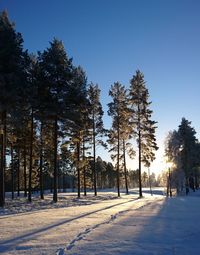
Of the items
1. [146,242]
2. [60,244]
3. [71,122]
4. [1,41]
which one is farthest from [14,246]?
[71,122]

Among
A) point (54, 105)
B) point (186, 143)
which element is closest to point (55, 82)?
point (54, 105)

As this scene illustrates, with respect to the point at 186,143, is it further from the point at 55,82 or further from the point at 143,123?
the point at 55,82

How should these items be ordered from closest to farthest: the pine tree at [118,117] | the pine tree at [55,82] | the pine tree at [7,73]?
the pine tree at [7,73] < the pine tree at [55,82] < the pine tree at [118,117]

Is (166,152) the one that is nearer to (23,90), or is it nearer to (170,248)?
(23,90)

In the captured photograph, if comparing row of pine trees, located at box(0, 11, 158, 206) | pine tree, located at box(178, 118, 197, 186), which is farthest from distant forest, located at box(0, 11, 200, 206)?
pine tree, located at box(178, 118, 197, 186)

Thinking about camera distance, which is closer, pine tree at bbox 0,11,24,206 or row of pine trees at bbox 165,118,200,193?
pine tree at bbox 0,11,24,206

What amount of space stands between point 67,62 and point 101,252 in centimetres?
2339

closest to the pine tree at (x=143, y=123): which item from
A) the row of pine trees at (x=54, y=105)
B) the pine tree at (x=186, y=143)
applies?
the row of pine trees at (x=54, y=105)

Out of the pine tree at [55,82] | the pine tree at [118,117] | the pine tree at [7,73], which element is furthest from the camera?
the pine tree at [118,117]

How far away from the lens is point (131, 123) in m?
39.0

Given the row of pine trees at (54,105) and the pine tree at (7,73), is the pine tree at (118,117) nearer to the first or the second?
the row of pine trees at (54,105)

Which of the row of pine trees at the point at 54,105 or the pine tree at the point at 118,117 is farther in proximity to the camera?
the pine tree at the point at 118,117

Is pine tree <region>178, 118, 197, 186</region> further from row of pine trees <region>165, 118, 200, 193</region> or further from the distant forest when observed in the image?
the distant forest

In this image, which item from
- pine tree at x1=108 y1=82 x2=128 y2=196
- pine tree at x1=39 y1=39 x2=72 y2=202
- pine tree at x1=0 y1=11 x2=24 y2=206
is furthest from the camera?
pine tree at x1=108 y1=82 x2=128 y2=196
